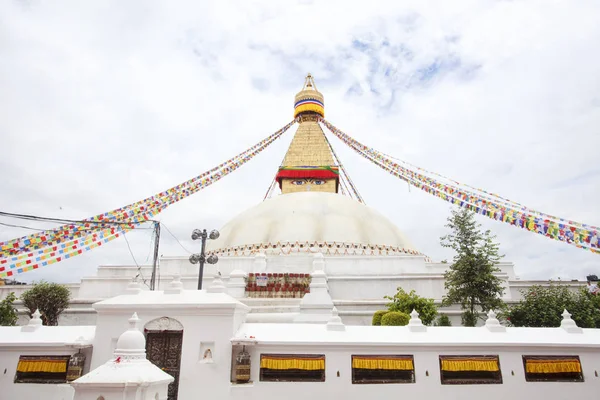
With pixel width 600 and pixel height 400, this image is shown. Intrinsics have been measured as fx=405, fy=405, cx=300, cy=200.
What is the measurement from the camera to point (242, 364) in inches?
260

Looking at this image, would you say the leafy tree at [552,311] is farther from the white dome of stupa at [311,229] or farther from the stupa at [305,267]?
the white dome of stupa at [311,229]

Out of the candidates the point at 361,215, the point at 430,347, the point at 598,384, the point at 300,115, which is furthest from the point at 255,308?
the point at 300,115

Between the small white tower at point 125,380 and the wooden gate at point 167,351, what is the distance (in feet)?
5.34

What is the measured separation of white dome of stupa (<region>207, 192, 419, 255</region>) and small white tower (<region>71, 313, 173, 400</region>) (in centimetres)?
1356

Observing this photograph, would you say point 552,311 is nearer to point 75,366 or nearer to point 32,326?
point 75,366

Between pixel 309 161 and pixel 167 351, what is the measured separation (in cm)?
2323

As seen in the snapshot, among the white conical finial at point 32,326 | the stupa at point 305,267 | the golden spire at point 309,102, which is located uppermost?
the golden spire at point 309,102

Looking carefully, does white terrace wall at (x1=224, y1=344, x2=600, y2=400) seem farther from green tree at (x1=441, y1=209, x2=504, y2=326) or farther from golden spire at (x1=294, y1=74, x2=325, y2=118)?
golden spire at (x1=294, y1=74, x2=325, y2=118)

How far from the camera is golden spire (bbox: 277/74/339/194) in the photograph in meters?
28.4

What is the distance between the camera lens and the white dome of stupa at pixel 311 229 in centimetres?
1916

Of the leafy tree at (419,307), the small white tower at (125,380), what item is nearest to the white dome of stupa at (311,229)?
the leafy tree at (419,307)

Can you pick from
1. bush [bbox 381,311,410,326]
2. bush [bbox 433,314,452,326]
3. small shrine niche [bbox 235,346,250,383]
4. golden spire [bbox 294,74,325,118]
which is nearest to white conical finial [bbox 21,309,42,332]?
small shrine niche [bbox 235,346,250,383]

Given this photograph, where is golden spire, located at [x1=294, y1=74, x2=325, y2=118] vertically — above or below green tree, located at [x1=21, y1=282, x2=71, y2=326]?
above

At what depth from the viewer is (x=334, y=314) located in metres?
7.53
